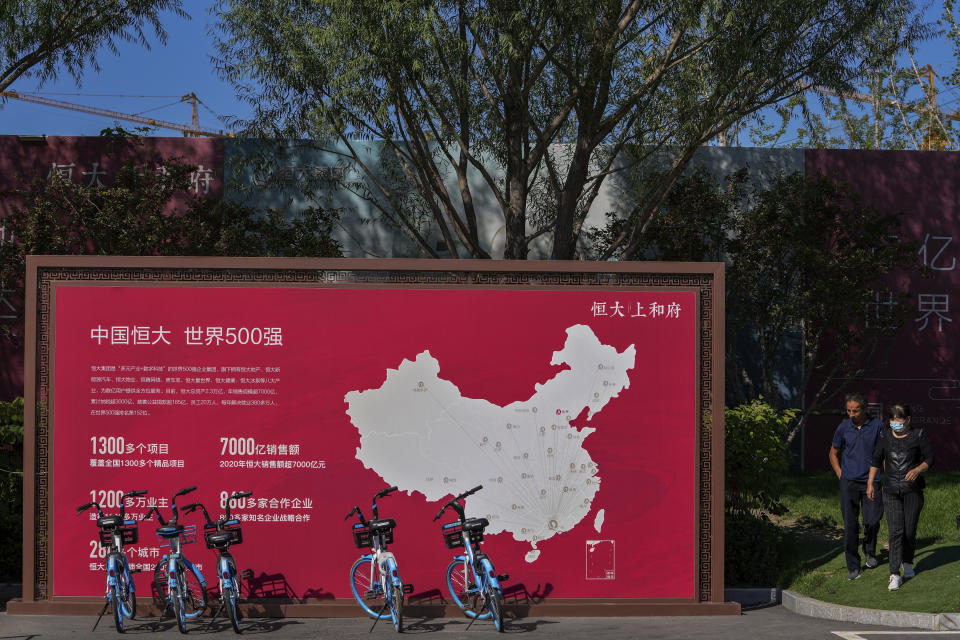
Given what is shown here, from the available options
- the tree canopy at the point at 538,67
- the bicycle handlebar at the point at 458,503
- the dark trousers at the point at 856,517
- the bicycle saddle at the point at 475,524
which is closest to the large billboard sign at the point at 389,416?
the bicycle handlebar at the point at 458,503

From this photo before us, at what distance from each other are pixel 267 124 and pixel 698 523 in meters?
10.1

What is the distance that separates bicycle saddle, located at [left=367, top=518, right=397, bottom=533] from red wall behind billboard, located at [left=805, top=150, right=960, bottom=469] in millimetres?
12169

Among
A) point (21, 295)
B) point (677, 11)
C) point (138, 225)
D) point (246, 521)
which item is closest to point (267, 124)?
point (138, 225)

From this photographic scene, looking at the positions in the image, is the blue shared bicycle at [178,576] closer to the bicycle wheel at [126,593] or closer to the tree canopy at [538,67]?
the bicycle wheel at [126,593]

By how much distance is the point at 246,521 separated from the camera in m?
9.07

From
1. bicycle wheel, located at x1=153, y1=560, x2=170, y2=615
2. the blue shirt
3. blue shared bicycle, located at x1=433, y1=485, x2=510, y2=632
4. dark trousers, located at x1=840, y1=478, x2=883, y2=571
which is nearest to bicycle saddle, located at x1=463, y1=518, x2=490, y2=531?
blue shared bicycle, located at x1=433, y1=485, x2=510, y2=632

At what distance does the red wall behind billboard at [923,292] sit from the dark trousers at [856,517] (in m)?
8.83

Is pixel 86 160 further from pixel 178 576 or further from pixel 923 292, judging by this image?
pixel 923 292

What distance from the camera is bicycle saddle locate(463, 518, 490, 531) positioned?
855 cm

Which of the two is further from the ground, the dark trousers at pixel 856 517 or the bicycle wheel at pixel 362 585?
the dark trousers at pixel 856 517

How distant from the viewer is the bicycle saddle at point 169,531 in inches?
334

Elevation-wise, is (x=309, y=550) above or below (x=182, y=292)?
below

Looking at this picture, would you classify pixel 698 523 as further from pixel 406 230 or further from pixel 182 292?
pixel 406 230

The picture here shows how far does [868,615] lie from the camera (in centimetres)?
878
